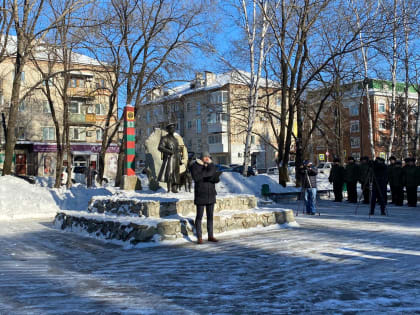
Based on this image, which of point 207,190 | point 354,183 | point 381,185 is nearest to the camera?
point 207,190

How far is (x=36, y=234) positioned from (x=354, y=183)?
12320 mm

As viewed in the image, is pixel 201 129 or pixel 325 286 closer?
pixel 325 286

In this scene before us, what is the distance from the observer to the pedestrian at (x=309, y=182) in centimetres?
1349

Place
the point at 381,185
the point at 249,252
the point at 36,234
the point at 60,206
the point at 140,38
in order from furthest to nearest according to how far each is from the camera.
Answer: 1. the point at 140,38
2. the point at 60,206
3. the point at 381,185
4. the point at 36,234
5. the point at 249,252

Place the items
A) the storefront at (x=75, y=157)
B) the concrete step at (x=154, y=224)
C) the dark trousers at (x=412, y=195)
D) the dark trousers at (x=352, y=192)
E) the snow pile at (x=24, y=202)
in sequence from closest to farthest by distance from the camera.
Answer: the concrete step at (x=154, y=224)
the snow pile at (x=24, y=202)
the dark trousers at (x=412, y=195)
the dark trousers at (x=352, y=192)
the storefront at (x=75, y=157)

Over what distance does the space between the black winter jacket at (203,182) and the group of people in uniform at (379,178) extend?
20.7ft

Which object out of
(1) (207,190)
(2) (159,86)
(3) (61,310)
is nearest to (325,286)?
(3) (61,310)

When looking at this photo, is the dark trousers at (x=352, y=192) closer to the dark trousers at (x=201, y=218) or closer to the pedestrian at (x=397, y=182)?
the pedestrian at (x=397, y=182)

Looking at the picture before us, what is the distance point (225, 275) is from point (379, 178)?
8777 mm

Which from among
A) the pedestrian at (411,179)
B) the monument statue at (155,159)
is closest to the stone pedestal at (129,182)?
the monument statue at (155,159)

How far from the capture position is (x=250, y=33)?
964 inches

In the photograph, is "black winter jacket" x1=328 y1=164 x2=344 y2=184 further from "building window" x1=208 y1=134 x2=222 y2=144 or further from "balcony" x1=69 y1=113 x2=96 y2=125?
"building window" x1=208 y1=134 x2=222 y2=144

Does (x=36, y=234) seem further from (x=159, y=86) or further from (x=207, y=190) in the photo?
(x=159, y=86)

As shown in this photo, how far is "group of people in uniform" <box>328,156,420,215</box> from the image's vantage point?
13.2 metres
